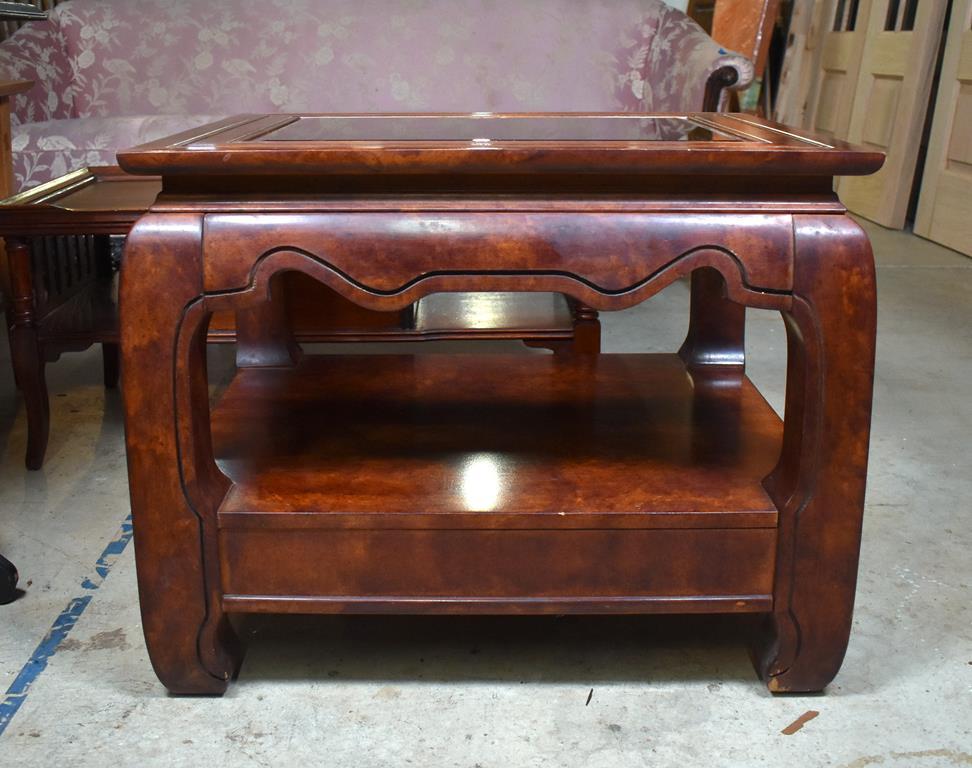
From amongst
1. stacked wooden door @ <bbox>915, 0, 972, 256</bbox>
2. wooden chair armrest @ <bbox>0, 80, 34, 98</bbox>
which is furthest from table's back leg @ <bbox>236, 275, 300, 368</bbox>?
stacked wooden door @ <bbox>915, 0, 972, 256</bbox>

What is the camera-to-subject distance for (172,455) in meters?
1.14

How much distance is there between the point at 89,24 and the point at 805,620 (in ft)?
10.4

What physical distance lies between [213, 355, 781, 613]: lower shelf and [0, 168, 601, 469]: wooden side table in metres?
0.49

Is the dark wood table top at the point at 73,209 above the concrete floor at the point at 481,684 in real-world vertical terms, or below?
above

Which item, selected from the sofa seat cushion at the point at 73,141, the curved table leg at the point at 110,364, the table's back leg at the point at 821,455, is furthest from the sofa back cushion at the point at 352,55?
the table's back leg at the point at 821,455

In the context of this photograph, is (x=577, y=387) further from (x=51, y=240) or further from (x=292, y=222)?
(x=51, y=240)

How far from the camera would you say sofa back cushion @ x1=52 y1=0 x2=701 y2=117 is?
11.3ft

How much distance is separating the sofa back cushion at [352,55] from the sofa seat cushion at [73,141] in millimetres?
511

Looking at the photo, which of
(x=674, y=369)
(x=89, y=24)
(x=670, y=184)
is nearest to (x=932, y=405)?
(x=674, y=369)

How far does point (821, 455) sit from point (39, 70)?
2.96 meters

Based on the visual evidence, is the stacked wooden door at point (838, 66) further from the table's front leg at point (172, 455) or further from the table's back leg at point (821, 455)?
the table's front leg at point (172, 455)

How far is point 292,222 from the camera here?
1100 millimetres

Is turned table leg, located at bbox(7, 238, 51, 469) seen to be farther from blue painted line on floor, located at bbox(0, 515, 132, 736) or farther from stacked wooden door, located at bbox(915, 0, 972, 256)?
stacked wooden door, located at bbox(915, 0, 972, 256)

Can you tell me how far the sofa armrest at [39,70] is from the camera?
3.19m
